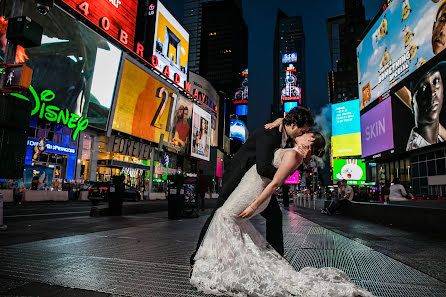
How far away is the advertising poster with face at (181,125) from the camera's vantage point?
44.9 meters

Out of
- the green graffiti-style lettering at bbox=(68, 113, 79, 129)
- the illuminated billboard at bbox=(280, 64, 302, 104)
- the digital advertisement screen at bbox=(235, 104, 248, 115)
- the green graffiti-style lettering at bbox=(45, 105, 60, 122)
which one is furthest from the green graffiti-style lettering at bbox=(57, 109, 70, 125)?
the digital advertisement screen at bbox=(235, 104, 248, 115)

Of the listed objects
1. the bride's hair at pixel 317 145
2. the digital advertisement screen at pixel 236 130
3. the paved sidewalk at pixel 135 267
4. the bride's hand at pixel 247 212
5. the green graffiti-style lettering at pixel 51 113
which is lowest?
the paved sidewalk at pixel 135 267

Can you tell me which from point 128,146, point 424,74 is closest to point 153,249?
point 424,74

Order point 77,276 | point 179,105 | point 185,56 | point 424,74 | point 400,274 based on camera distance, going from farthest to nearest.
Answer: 1. point 185,56
2. point 179,105
3. point 424,74
4. point 400,274
5. point 77,276

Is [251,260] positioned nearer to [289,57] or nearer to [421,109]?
[421,109]

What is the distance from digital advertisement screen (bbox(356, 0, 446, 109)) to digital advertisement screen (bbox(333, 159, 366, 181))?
12.1 meters

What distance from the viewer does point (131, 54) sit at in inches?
1300

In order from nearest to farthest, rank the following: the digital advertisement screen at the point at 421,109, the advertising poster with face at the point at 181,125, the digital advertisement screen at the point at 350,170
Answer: the digital advertisement screen at the point at 421,109
the digital advertisement screen at the point at 350,170
the advertising poster with face at the point at 181,125

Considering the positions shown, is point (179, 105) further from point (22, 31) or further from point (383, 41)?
point (22, 31)

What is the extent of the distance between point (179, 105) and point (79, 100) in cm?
2133

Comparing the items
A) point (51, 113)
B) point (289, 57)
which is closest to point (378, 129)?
point (51, 113)

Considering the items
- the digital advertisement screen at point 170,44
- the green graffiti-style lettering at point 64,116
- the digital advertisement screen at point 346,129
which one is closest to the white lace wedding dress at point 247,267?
the green graffiti-style lettering at point 64,116

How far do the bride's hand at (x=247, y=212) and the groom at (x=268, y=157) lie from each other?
1.04ft

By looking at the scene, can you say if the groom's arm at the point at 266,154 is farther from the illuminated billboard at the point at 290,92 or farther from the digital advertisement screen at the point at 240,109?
the digital advertisement screen at the point at 240,109
